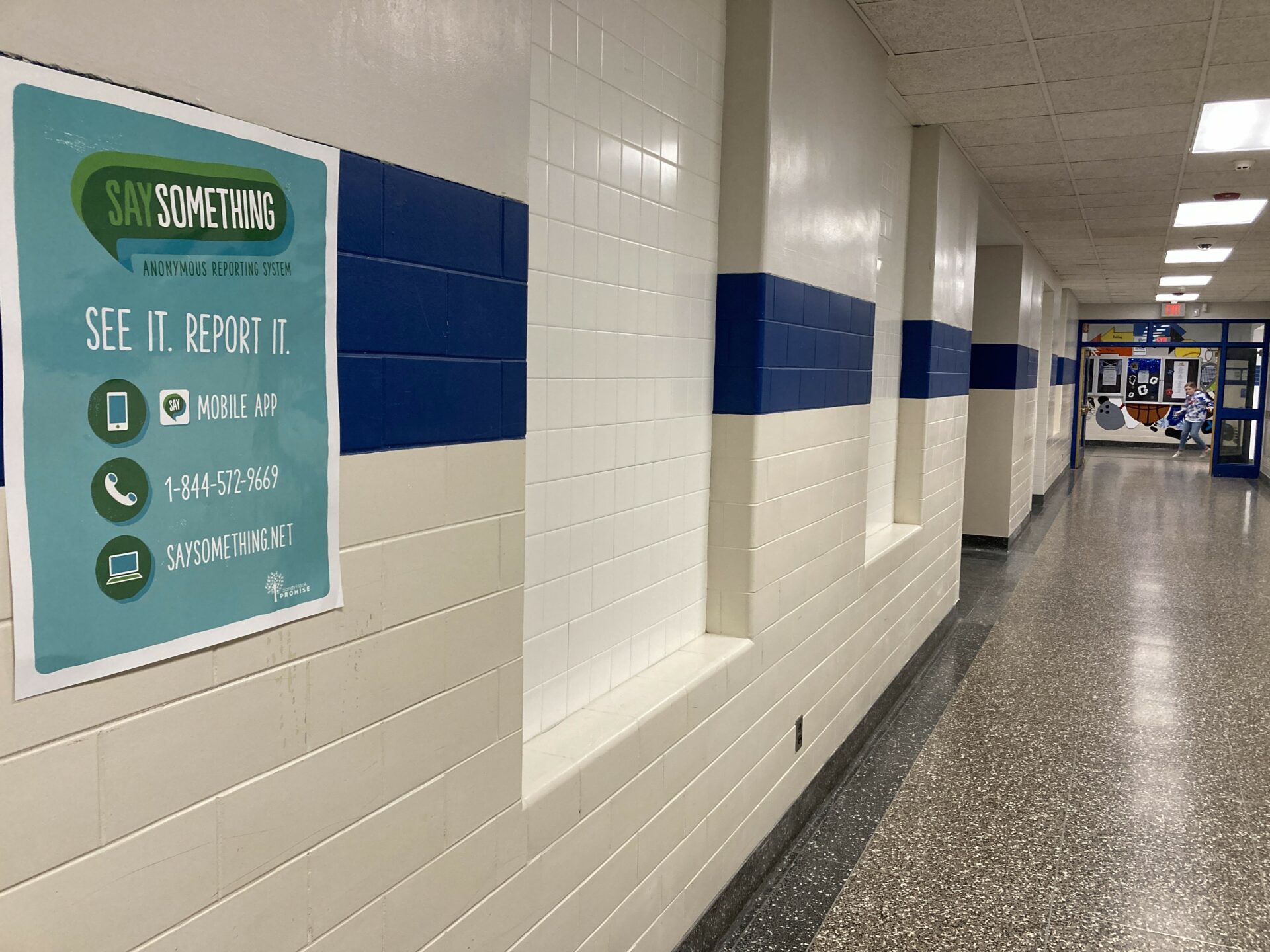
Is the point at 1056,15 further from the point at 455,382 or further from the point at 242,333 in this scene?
the point at 242,333

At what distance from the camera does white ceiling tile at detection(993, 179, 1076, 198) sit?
6930 millimetres

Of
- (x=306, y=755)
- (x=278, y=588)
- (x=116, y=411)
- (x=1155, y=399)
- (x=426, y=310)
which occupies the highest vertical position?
(x=426, y=310)

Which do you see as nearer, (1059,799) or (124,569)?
(124,569)

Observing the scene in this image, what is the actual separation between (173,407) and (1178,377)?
25.2m

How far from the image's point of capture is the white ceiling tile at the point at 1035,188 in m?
6.93

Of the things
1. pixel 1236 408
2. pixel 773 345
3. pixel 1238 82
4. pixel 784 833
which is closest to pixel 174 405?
pixel 773 345

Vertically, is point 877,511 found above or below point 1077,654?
above

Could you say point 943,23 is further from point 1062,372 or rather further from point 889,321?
point 1062,372

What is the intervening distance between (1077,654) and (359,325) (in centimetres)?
565

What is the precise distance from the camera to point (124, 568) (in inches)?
46.3

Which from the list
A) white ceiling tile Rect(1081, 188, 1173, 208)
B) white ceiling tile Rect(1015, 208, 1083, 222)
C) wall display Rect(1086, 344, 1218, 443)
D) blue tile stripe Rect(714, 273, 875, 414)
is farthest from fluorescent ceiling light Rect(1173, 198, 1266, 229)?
wall display Rect(1086, 344, 1218, 443)

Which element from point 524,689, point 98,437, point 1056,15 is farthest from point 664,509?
point 1056,15

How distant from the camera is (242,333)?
1.30m

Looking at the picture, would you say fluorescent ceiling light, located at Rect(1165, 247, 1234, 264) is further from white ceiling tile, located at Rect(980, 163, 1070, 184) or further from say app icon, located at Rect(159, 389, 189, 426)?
say app icon, located at Rect(159, 389, 189, 426)
